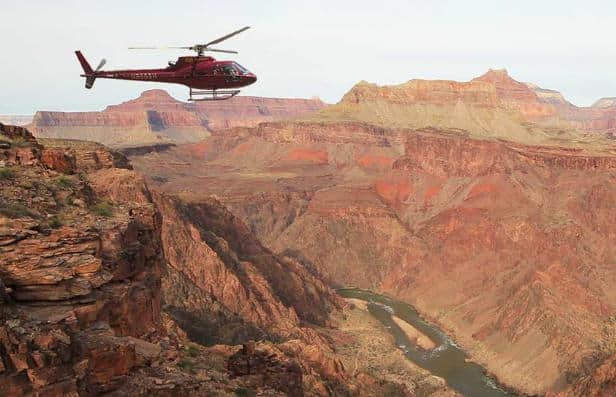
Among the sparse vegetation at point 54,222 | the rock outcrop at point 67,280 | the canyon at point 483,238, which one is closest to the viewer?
the rock outcrop at point 67,280

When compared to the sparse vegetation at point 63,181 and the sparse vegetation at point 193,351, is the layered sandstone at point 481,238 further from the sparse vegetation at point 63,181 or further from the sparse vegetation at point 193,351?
the sparse vegetation at point 63,181

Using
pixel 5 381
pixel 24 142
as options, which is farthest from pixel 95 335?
pixel 24 142

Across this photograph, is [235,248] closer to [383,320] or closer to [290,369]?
[383,320]

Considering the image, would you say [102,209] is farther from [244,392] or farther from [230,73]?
[230,73]

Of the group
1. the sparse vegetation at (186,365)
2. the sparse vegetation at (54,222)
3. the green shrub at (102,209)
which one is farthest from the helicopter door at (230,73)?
the sparse vegetation at (186,365)

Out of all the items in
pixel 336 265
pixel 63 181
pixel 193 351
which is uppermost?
pixel 63 181

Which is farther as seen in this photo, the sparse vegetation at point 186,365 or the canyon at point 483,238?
the canyon at point 483,238

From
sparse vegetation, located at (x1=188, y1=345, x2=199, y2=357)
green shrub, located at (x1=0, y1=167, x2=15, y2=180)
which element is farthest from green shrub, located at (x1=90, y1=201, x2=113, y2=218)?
sparse vegetation, located at (x1=188, y1=345, x2=199, y2=357)

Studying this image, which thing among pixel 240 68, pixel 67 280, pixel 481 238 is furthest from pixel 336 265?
pixel 67 280
